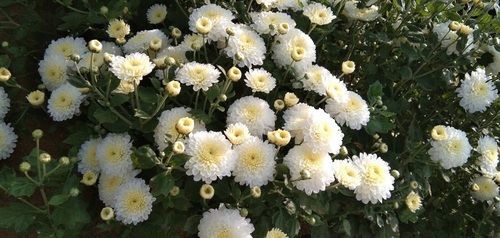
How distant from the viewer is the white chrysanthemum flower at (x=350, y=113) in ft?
5.87

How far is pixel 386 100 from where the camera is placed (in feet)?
6.81

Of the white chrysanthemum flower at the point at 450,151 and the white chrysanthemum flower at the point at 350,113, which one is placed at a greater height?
the white chrysanthemum flower at the point at 350,113

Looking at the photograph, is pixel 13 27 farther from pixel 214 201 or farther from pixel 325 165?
pixel 325 165

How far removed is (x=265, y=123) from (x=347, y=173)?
10.9 inches

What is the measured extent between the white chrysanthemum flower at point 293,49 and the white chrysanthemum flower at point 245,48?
0.07 meters

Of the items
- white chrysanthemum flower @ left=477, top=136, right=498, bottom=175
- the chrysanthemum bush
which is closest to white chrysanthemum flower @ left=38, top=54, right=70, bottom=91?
the chrysanthemum bush

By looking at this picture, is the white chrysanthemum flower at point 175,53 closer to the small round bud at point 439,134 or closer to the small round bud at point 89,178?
the small round bud at point 89,178

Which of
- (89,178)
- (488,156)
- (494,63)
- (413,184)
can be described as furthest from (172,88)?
(494,63)

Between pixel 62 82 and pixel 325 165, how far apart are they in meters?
0.90

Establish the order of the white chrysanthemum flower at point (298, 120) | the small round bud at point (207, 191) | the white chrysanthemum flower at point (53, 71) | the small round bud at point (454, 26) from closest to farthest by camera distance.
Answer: the small round bud at point (207, 191), the white chrysanthemum flower at point (298, 120), the white chrysanthemum flower at point (53, 71), the small round bud at point (454, 26)

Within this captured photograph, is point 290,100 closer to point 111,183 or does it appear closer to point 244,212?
point 244,212

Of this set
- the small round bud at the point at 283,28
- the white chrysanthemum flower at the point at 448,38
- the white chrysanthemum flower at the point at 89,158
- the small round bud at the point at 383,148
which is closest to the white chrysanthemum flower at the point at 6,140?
the white chrysanthemum flower at the point at 89,158

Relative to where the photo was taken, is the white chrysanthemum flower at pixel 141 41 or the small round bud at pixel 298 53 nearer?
the small round bud at pixel 298 53

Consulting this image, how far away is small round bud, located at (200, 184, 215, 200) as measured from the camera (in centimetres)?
156
